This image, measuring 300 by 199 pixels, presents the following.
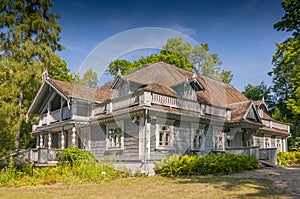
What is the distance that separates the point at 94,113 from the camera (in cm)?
2000

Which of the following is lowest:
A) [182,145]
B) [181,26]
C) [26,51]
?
[182,145]

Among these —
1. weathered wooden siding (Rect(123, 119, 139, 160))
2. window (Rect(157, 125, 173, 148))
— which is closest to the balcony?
weathered wooden siding (Rect(123, 119, 139, 160))

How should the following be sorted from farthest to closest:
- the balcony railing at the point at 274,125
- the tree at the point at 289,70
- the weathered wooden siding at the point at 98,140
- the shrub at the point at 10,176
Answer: the balcony railing at the point at 274,125 → the weathered wooden siding at the point at 98,140 → the shrub at the point at 10,176 → the tree at the point at 289,70

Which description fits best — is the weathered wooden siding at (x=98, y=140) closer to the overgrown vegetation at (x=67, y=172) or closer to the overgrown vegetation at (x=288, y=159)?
the overgrown vegetation at (x=67, y=172)

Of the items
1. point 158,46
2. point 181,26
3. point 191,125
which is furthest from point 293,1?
point 191,125

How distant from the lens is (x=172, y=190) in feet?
35.2

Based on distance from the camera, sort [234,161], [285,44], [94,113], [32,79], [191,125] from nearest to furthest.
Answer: [285,44], [234,161], [191,125], [94,113], [32,79]

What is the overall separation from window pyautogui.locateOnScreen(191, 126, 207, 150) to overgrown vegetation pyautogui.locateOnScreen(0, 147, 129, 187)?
4.96 metres

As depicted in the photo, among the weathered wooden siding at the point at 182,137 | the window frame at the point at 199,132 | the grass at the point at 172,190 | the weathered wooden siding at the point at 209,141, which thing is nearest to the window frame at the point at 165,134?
the weathered wooden siding at the point at 182,137

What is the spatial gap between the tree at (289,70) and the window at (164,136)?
23.0ft

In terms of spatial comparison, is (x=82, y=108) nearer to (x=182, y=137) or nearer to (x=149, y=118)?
(x=149, y=118)

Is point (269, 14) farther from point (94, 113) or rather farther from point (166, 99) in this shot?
point (94, 113)

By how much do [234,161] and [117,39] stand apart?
8554 mm

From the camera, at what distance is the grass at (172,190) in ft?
31.8
